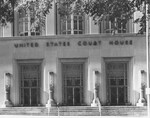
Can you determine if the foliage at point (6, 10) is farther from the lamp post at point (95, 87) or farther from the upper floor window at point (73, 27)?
the upper floor window at point (73, 27)

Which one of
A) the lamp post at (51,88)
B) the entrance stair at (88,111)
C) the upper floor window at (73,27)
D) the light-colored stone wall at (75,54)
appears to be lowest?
the entrance stair at (88,111)

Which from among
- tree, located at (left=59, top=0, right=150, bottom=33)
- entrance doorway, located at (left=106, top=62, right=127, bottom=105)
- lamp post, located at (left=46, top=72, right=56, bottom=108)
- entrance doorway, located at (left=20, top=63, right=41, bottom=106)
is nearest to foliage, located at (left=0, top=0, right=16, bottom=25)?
tree, located at (left=59, top=0, right=150, bottom=33)

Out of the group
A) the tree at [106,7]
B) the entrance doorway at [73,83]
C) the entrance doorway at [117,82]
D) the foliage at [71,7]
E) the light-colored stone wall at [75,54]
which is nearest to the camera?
the tree at [106,7]

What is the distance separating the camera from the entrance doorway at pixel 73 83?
33688 mm

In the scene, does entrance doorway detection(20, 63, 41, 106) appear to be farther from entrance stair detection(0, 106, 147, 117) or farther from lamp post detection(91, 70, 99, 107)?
lamp post detection(91, 70, 99, 107)

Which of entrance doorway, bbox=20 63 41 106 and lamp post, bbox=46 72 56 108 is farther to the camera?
entrance doorway, bbox=20 63 41 106

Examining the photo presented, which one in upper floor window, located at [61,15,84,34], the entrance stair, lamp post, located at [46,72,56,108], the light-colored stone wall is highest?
upper floor window, located at [61,15,84,34]

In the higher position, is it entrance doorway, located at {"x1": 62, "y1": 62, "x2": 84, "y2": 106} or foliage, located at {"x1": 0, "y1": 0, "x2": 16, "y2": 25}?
foliage, located at {"x1": 0, "y1": 0, "x2": 16, "y2": 25}

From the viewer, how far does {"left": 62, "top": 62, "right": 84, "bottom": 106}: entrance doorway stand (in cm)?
3369

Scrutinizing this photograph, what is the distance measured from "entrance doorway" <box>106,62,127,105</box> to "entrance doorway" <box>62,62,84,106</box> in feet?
7.16

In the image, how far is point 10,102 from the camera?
33.5 m

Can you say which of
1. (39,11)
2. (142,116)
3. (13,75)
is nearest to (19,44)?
(13,75)

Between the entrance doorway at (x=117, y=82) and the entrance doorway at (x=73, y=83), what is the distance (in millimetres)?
2184

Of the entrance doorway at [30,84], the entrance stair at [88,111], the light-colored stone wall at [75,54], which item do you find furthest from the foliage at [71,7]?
the entrance doorway at [30,84]
